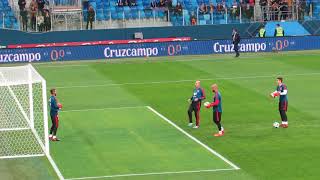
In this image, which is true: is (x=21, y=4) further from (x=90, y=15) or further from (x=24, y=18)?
(x=90, y=15)

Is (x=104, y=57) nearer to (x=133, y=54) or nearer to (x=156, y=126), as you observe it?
(x=133, y=54)

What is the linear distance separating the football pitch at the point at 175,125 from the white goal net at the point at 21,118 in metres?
0.69

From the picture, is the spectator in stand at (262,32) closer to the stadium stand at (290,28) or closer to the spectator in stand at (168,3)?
the stadium stand at (290,28)

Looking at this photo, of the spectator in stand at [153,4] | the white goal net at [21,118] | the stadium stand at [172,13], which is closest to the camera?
the white goal net at [21,118]

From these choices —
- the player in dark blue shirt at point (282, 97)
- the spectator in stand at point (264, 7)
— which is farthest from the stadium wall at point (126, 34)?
the player in dark blue shirt at point (282, 97)

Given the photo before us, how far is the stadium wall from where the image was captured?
185 feet

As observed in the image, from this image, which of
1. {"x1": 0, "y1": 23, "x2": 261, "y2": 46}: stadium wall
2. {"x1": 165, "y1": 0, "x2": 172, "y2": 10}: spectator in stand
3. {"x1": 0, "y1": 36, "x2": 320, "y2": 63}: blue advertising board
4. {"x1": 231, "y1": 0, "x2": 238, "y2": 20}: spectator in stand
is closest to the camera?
{"x1": 0, "y1": 36, "x2": 320, "y2": 63}: blue advertising board

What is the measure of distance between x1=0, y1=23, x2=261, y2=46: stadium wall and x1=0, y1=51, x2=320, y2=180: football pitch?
6485 millimetres

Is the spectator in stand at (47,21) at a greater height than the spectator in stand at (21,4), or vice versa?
the spectator in stand at (21,4)

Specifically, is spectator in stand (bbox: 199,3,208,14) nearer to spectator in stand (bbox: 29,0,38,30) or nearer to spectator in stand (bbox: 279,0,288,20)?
spectator in stand (bbox: 279,0,288,20)

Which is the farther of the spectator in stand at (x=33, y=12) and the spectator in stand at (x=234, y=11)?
the spectator in stand at (x=234, y=11)

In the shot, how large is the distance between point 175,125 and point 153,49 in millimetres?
23345

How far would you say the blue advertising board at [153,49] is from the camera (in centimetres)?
5181

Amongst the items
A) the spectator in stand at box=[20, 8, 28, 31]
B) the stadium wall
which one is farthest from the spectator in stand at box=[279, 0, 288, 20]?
the spectator in stand at box=[20, 8, 28, 31]
